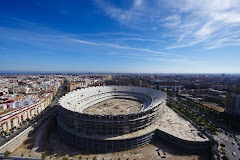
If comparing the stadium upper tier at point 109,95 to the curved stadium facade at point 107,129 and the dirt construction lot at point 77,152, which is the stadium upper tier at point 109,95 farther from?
the dirt construction lot at point 77,152

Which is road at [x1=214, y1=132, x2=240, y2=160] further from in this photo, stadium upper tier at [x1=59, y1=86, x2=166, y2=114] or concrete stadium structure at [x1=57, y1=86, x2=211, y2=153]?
stadium upper tier at [x1=59, y1=86, x2=166, y2=114]

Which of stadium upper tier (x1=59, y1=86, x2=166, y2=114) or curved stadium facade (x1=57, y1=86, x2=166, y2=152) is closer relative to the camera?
curved stadium facade (x1=57, y1=86, x2=166, y2=152)

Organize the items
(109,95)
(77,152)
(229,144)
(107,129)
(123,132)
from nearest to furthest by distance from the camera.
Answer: (77,152), (229,144), (107,129), (123,132), (109,95)

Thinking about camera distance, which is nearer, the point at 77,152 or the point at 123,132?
the point at 77,152

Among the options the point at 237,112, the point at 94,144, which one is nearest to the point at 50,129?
the point at 94,144

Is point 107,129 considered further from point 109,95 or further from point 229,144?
point 109,95

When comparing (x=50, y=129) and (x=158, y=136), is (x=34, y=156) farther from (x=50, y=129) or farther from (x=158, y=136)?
(x=158, y=136)

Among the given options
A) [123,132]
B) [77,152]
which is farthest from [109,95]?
[77,152]

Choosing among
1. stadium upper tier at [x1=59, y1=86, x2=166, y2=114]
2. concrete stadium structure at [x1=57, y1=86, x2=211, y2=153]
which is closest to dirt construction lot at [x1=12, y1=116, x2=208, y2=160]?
concrete stadium structure at [x1=57, y1=86, x2=211, y2=153]

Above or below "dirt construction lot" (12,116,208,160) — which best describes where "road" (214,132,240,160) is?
above

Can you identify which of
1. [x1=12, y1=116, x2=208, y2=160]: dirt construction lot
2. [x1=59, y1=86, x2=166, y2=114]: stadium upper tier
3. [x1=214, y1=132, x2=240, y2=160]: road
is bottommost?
[x1=12, y1=116, x2=208, y2=160]: dirt construction lot

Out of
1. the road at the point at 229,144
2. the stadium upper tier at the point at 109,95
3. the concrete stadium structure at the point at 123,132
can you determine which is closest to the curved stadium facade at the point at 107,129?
the concrete stadium structure at the point at 123,132

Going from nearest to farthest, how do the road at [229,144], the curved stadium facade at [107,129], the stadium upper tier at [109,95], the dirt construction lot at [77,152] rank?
the road at [229,144] → the dirt construction lot at [77,152] → the curved stadium facade at [107,129] → the stadium upper tier at [109,95]
